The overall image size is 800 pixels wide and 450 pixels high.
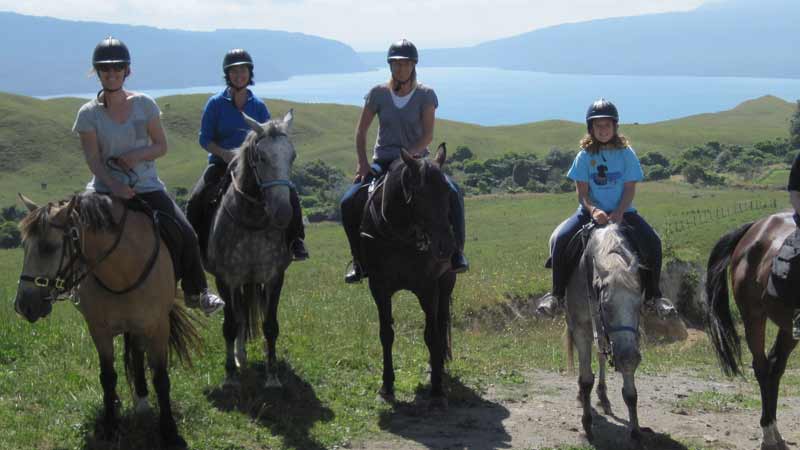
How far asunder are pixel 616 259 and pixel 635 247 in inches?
38.9

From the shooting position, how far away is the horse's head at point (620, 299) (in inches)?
277

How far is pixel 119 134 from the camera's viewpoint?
749 centimetres

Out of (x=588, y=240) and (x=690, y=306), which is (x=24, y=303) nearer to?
(x=588, y=240)

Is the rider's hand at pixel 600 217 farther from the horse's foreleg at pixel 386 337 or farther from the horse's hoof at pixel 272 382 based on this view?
the horse's hoof at pixel 272 382

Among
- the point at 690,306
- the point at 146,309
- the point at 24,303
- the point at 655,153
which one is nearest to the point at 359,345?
the point at 146,309

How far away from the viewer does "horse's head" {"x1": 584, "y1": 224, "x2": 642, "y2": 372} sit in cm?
704

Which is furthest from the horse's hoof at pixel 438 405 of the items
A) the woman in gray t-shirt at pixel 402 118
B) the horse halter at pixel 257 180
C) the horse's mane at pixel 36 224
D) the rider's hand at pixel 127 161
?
the horse's mane at pixel 36 224

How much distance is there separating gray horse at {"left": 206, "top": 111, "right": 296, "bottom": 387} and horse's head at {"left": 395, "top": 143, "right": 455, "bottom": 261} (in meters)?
1.31

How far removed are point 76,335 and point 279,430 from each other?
380 centimetres

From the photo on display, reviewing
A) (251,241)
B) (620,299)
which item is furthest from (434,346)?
(620,299)

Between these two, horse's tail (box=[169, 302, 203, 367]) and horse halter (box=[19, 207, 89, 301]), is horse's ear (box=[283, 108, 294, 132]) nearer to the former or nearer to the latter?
horse's tail (box=[169, 302, 203, 367])

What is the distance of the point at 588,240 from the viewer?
26.8ft

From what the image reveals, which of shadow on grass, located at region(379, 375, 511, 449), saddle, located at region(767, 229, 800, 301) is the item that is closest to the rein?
shadow on grass, located at region(379, 375, 511, 449)

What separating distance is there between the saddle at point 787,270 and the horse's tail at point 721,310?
4.14ft
